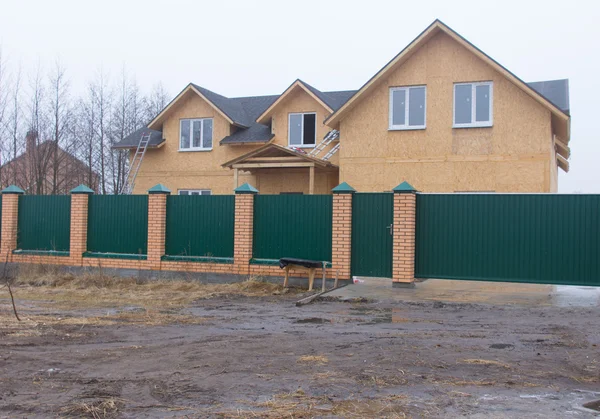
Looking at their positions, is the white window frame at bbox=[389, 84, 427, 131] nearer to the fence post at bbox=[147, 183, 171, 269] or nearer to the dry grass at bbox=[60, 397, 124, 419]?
the fence post at bbox=[147, 183, 171, 269]

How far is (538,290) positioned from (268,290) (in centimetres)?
571

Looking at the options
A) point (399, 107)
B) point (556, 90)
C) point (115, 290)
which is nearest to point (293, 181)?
point (399, 107)

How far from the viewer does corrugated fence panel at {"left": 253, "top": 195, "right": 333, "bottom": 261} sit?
1320 cm

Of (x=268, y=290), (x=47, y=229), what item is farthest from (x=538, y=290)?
(x=47, y=229)

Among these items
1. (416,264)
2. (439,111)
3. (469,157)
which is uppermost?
(439,111)

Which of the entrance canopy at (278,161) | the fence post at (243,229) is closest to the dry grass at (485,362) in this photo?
the fence post at (243,229)

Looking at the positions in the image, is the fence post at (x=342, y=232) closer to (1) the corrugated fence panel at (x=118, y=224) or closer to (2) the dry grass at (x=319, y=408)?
(1) the corrugated fence panel at (x=118, y=224)

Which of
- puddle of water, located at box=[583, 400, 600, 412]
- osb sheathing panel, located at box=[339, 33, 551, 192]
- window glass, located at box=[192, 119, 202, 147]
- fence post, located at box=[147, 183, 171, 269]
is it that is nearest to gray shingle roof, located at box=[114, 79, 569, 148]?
window glass, located at box=[192, 119, 202, 147]

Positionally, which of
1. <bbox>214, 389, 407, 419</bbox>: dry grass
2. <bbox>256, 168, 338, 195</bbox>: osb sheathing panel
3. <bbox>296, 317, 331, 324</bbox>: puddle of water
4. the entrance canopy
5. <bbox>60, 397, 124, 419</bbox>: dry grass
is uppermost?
the entrance canopy

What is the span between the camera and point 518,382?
5.55m

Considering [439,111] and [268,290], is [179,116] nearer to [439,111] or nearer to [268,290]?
[439,111]

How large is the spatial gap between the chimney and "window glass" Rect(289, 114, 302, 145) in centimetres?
1513

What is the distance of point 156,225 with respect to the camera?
14477mm

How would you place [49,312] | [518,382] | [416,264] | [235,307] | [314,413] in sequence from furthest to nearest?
[416,264] < [235,307] < [49,312] < [518,382] < [314,413]
